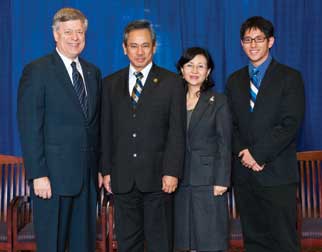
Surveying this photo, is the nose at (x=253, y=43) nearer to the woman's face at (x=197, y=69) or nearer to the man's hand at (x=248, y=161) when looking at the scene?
the woman's face at (x=197, y=69)

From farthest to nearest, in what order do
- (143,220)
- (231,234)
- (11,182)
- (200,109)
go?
(11,182), (231,234), (200,109), (143,220)

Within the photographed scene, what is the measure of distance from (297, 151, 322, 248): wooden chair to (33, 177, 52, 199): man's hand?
5.38 feet

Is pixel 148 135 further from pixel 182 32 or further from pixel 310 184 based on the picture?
pixel 310 184

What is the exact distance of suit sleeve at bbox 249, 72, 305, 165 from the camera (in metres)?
3.31

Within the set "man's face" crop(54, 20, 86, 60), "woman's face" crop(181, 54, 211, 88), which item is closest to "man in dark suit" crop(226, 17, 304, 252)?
"woman's face" crop(181, 54, 211, 88)

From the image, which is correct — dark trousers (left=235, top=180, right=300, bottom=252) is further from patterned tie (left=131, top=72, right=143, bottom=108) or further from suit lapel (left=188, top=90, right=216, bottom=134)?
patterned tie (left=131, top=72, right=143, bottom=108)

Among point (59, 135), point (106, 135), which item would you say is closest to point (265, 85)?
point (106, 135)

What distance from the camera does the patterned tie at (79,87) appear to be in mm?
3124

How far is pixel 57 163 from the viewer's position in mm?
3082

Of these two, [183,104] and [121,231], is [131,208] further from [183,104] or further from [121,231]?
[183,104]

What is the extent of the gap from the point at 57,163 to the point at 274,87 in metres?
1.32

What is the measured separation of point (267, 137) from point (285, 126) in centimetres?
12

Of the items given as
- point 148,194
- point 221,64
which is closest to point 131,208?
point 148,194

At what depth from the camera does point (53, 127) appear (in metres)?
3.06
